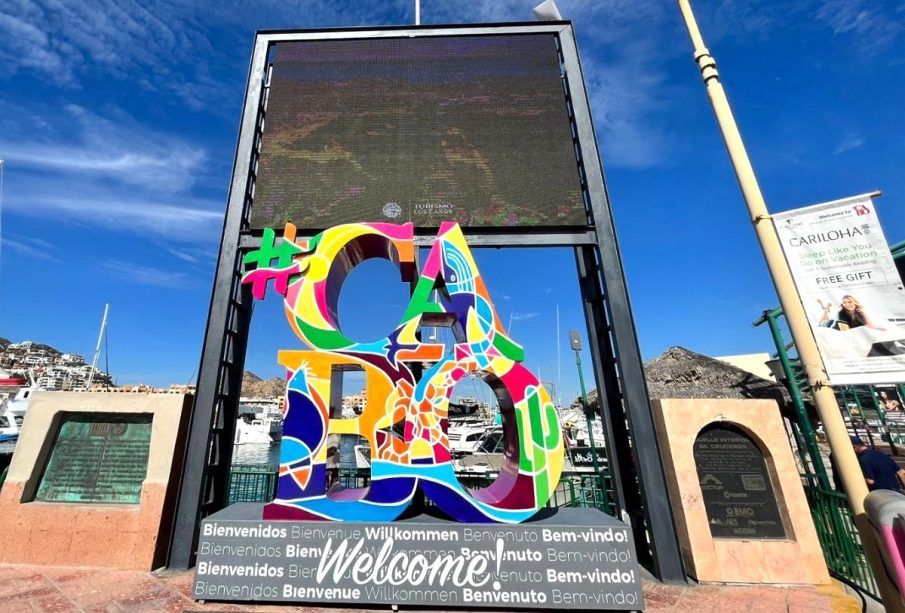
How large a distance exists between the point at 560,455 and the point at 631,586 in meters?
1.62

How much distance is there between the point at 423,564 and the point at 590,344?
4.77 meters

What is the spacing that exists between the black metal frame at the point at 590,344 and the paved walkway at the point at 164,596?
46 centimetres

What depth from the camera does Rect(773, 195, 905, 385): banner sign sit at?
3713 mm

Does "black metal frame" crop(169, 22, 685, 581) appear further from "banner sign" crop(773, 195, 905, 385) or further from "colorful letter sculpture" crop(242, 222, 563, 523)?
"banner sign" crop(773, 195, 905, 385)

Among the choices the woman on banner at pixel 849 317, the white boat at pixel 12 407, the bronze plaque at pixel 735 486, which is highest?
the white boat at pixel 12 407

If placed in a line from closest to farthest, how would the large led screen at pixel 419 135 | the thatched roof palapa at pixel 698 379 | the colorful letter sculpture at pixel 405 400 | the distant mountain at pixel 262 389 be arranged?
the colorful letter sculpture at pixel 405 400
the large led screen at pixel 419 135
the thatched roof palapa at pixel 698 379
the distant mountain at pixel 262 389

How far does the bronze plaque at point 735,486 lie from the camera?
6.00 m

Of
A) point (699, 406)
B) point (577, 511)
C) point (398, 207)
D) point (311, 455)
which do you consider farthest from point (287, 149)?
point (699, 406)

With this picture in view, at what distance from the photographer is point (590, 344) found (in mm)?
7734

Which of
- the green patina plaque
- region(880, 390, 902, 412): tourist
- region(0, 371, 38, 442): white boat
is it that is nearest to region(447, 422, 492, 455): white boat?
region(880, 390, 902, 412): tourist

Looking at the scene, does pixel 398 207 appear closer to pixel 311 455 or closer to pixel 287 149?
pixel 287 149

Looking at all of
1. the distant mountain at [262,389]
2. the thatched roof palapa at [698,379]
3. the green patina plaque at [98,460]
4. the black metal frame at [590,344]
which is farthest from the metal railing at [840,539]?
the distant mountain at [262,389]

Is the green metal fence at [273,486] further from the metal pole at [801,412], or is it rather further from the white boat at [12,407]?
the white boat at [12,407]

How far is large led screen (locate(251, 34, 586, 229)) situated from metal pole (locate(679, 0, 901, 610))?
2.69 metres
